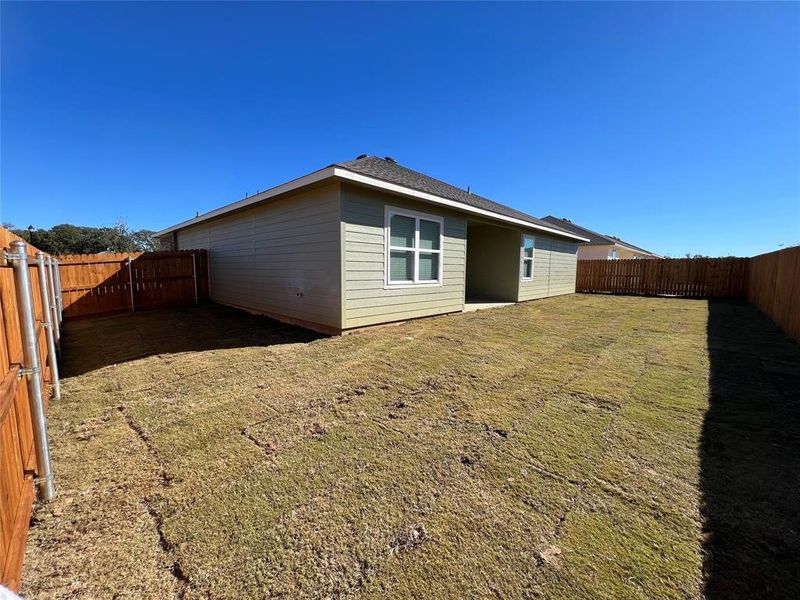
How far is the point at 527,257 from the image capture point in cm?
1141

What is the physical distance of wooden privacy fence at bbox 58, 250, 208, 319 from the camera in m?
8.58

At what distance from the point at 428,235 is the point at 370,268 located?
6.18ft

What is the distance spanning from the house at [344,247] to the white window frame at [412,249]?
0.02m

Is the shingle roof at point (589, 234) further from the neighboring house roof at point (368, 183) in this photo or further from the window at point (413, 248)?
the window at point (413, 248)

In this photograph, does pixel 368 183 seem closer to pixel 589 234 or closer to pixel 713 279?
pixel 713 279

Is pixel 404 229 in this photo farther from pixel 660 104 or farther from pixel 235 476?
pixel 660 104

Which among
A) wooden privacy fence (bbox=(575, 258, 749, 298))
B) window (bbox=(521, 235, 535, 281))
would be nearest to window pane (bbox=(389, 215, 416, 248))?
window (bbox=(521, 235, 535, 281))

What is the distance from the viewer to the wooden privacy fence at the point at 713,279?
7.05m

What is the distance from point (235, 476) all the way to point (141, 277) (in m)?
10.1

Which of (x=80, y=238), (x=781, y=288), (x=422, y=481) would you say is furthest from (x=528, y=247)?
(x=80, y=238)

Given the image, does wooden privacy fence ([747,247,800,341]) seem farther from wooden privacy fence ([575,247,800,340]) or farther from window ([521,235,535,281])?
window ([521,235,535,281])

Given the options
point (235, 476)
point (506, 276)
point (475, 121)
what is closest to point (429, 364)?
point (235, 476)

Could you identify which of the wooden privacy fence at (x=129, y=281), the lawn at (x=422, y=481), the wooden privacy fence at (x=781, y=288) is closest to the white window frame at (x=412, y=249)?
the lawn at (x=422, y=481)

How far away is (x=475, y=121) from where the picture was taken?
1075cm
